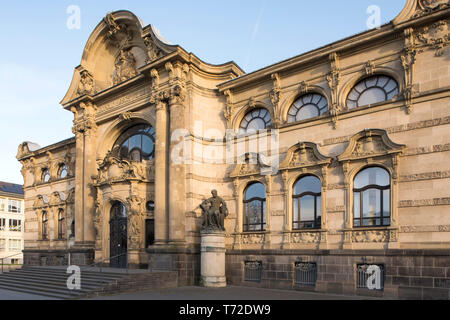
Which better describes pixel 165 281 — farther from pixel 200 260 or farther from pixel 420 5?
pixel 420 5

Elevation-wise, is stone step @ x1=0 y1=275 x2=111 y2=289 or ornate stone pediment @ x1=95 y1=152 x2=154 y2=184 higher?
ornate stone pediment @ x1=95 y1=152 x2=154 y2=184

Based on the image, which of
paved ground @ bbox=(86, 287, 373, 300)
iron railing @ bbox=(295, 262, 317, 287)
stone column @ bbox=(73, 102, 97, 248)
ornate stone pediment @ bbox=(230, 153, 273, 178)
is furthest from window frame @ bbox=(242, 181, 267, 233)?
stone column @ bbox=(73, 102, 97, 248)

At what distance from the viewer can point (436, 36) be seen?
1373cm

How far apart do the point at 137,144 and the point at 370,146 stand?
1361 centimetres

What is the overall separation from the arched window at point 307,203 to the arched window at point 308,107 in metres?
2.84

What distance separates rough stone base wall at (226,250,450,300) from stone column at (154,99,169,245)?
3.44 metres

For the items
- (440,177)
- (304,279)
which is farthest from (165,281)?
(440,177)

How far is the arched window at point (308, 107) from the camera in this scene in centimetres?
1675

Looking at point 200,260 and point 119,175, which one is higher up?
point 119,175

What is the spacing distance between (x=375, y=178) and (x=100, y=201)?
1510 centimetres

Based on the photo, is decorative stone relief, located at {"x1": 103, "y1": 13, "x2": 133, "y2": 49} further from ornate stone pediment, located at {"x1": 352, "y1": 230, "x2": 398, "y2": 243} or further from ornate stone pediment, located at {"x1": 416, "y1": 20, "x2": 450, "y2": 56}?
ornate stone pediment, located at {"x1": 352, "y1": 230, "x2": 398, "y2": 243}

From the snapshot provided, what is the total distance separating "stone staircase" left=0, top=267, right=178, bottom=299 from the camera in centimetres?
1474

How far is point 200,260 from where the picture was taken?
58.9ft

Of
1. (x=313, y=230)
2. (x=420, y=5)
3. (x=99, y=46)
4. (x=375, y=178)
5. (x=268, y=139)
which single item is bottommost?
(x=313, y=230)
